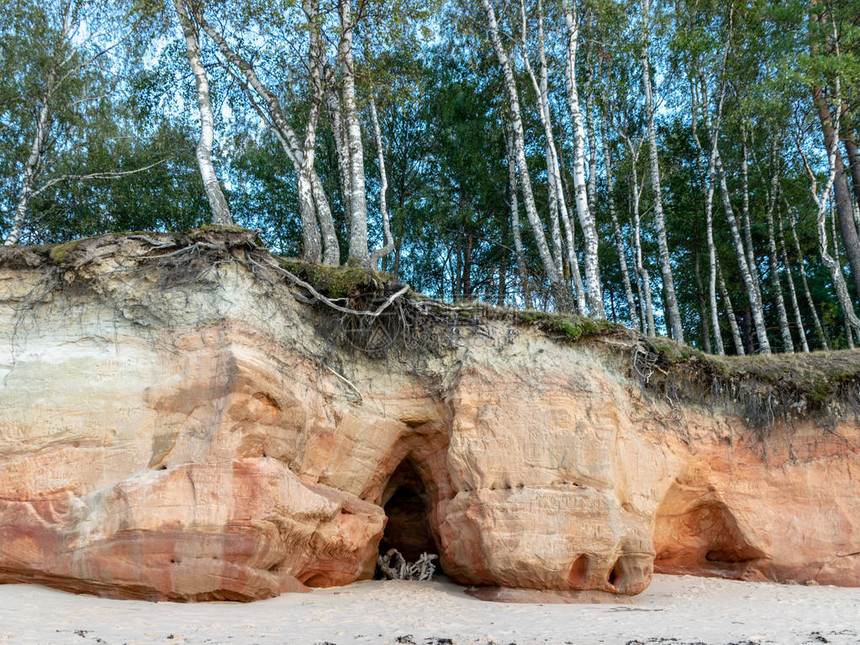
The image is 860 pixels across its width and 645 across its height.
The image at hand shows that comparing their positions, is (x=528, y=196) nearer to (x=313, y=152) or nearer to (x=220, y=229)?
(x=313, y=152)

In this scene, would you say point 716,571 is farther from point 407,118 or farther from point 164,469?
point 407,118

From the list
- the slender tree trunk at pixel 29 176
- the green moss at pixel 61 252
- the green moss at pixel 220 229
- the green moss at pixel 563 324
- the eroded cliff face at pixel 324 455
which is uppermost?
the slender tree trunk at pixel 29 176

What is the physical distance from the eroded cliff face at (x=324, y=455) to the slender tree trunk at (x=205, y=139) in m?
1.78

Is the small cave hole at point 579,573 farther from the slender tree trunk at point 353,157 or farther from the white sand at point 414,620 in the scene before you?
the slender tree trunk at point 353,157

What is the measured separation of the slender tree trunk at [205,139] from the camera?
9500 millimetres

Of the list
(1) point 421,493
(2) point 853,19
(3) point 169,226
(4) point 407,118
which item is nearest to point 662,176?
(2) point 853,19

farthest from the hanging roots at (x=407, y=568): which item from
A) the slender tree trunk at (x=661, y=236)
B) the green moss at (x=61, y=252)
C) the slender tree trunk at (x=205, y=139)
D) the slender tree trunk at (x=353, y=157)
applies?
the slender tree trunk at (x=661, y=236)

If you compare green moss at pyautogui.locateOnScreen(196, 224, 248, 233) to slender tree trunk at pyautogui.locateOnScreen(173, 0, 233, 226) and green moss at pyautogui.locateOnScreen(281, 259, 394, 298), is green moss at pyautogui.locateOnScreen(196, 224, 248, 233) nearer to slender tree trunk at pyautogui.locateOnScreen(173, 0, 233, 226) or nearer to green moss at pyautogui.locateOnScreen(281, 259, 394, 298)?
green moss at pyautogui.locateOnScreen(281, 259, 394, 298)

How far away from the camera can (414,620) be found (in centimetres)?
630

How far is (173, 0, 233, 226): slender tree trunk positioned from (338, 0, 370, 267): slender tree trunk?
2035 mm

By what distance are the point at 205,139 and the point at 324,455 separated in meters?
5.45

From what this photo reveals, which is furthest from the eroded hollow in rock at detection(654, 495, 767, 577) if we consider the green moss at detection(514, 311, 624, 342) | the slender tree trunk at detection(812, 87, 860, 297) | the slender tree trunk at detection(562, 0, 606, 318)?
the slender tree trunk at detection(812, 87, 860, 297)

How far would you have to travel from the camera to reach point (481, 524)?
7.88 metres

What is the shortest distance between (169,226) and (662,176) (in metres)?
14.8
